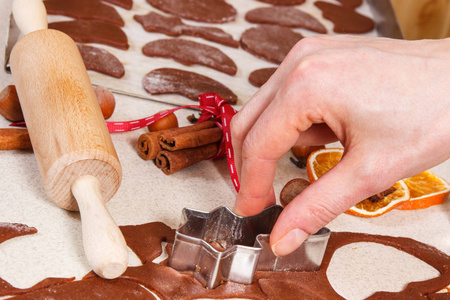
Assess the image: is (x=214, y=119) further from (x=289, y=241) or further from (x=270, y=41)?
(x=270, y=41)

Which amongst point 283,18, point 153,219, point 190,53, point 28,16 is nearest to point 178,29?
point 190,53

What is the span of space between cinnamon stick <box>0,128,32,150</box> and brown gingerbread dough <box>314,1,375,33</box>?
6.27ft

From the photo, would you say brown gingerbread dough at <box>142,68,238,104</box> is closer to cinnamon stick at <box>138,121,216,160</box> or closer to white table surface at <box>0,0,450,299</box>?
white table surface at <box>0,0,450,299</box>

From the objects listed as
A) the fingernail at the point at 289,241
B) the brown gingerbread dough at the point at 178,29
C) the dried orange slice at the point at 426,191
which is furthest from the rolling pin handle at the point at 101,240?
the brown gingerbread dough at the point at 178,29

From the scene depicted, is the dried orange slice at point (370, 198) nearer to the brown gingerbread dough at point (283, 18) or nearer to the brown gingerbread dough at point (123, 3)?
the brown gingerbread dough at point (283, 18)

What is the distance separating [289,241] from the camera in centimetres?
119

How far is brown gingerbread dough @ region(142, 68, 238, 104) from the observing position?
2166 millimetres

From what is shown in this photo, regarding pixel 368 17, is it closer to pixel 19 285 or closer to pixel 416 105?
pixel 416 105

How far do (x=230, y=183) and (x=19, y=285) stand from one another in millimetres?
784

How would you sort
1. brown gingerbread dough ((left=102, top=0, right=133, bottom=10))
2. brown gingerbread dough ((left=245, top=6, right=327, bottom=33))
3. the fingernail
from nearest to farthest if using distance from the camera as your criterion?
the fingernail
brown gingerbread dough ((left=102, top=0, right=133, bottom=10))
brown gingerbread dough ((left=245, top=6, right=327, bottom=33))

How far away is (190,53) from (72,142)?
4.03 feet

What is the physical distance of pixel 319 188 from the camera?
113 centimetres

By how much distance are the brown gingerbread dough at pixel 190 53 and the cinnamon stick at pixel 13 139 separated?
0.89m

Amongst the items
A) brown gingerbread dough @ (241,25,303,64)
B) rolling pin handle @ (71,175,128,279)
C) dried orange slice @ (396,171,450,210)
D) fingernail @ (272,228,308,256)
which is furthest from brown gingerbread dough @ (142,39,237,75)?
fingernail @ (272,228,308,256)
